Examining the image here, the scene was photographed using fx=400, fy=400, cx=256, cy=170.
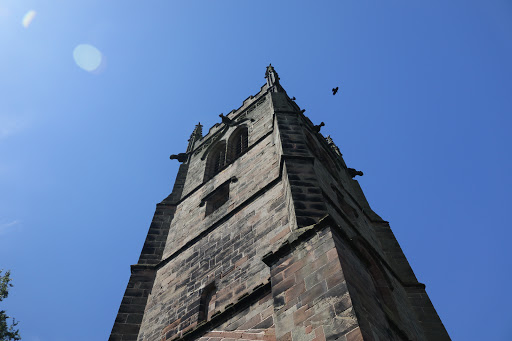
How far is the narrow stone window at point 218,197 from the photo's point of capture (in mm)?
11763

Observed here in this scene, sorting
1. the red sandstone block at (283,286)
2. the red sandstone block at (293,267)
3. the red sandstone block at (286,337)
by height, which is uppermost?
the red sandstone block at (293,267)

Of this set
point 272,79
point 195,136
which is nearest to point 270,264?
point 272,79

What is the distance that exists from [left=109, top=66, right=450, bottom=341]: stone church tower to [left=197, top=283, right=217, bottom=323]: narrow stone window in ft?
0.07

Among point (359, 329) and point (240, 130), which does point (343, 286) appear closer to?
point (359, 329)

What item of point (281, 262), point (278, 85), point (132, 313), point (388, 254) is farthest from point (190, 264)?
point (278, 85)

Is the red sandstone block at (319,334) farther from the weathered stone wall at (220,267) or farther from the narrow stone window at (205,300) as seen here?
the narrow stone window at (205,300)

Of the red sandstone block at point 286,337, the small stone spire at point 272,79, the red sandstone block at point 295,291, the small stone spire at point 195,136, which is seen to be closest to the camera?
the red sandstone block at point 286,337

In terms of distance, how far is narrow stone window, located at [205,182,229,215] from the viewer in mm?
11763

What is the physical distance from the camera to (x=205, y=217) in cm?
1105

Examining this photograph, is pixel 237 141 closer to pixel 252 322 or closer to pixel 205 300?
pixel 205 300

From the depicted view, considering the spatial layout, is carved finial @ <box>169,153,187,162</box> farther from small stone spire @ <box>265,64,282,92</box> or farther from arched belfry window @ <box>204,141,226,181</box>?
small stone spire @ <box>265,64,282,92</box>

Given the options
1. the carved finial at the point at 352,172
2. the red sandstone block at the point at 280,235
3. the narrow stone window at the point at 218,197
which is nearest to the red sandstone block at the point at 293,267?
the red sandstone block at the point at 280,235

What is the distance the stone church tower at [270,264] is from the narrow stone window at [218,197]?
0.03 m

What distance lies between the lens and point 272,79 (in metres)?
19.5
